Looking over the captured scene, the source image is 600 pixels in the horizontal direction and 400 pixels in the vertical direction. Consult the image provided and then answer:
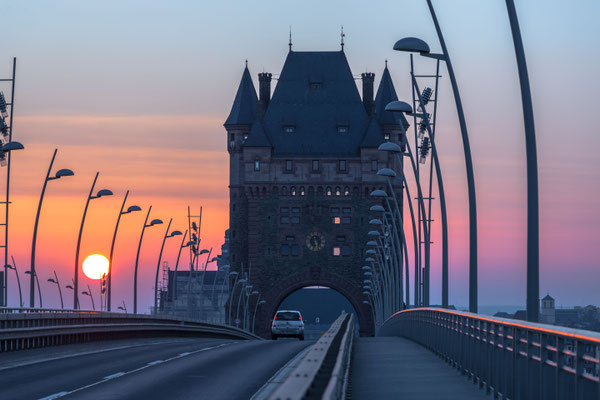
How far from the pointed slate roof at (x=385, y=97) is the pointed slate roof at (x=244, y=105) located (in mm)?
15423

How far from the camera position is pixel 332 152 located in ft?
491

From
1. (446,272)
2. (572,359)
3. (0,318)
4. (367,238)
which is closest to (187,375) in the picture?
(0,318)

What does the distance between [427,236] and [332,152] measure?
323 ft

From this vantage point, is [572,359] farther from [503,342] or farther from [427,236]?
[427,236]

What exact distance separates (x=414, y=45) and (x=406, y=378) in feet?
28.6

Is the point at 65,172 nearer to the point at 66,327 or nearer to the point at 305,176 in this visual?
the point at 66,327

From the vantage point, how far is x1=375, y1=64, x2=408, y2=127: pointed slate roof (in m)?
154

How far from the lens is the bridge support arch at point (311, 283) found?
462 feet

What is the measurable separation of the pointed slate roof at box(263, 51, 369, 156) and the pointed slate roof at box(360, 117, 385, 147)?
1415mm

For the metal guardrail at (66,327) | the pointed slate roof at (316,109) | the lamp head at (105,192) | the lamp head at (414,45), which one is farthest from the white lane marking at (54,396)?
the pointed slate roof at (316,109)

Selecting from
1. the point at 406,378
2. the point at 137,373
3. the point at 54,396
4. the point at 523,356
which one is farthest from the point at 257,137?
the point at 523,356

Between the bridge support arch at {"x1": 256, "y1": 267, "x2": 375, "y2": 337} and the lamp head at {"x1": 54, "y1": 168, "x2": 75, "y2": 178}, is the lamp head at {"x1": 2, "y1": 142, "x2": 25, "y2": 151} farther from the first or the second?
the bridge support arch at {"x1": 256, "y1": 267, "x2": 375, "y2": 337}

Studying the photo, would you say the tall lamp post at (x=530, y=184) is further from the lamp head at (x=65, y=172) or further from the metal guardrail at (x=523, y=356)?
the lamp head at (x=65, y=172)

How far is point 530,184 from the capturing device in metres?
18.9
